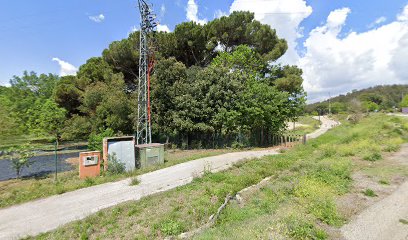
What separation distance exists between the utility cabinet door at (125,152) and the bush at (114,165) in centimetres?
14

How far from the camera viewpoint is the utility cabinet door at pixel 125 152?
9.55m

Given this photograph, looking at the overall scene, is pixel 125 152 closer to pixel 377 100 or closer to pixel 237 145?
pixel 237 145

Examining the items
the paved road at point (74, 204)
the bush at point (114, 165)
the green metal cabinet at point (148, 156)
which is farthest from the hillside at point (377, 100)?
the bush at point (114, 165)

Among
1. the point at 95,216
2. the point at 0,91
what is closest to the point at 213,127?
the point at 95,216

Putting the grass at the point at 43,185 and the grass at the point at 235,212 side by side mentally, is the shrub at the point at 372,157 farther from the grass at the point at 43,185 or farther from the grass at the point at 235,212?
the grass at the point at 43,185

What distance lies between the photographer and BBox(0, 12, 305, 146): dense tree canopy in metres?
16.3

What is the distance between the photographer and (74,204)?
252 inches

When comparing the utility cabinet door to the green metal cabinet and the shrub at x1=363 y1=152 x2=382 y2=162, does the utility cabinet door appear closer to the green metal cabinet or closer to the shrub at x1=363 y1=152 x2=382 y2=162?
the green metal cabinet

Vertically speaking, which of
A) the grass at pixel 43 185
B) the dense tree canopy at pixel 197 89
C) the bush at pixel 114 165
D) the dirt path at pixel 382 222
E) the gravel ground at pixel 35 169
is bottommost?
the dirt path at pixel 382 222

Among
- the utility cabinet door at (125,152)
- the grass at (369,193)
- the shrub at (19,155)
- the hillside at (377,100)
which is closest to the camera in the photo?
the grass at (369,193)

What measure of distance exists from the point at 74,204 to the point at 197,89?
39.3 feet

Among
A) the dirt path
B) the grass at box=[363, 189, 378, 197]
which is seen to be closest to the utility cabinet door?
the dirt path

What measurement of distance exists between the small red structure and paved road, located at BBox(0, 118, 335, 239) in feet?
5.07

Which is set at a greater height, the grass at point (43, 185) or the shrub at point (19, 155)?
the shrub at point (19, 155)
